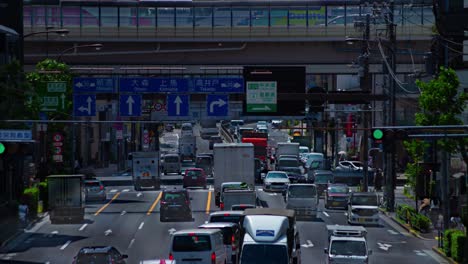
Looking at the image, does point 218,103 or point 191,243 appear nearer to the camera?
point 191,243

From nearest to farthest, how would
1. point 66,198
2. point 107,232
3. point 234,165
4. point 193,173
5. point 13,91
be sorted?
point 13,91 < point 107,232 < point 66,198 < point 234,165 < point 193,173

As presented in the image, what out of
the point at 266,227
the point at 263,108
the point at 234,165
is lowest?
the point at 266,227

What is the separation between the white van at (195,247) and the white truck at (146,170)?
4229cm

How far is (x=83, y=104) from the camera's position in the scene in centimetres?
5959

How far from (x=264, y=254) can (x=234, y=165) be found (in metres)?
32.8

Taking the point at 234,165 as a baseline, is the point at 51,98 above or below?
above

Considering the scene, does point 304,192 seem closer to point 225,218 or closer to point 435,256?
point 435,256

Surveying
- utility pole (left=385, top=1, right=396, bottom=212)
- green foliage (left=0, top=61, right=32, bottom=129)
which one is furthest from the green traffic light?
utility pole (left=385, top=1, right=396, bottom=212)

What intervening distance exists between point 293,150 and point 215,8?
34.6 m

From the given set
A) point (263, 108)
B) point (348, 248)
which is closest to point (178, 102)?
point (263, 108)

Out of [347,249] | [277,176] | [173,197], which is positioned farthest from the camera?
[277,176]

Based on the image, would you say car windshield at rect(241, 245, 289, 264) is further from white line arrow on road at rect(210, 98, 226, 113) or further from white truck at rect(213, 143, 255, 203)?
white truck at rect(213, 143, 255, 203)

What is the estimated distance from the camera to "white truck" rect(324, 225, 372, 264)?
33031 mm

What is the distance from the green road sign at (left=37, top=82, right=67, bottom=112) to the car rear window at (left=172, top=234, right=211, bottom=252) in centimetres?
2639
